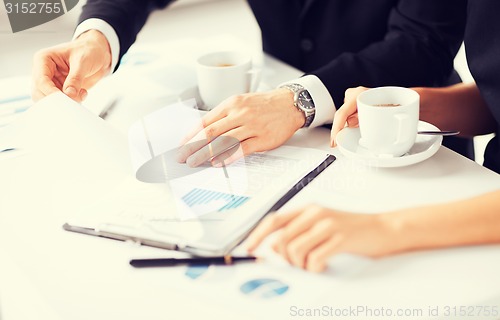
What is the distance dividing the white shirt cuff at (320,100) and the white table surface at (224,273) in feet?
0.55

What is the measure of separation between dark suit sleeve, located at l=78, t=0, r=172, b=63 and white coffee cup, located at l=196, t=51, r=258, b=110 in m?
0.25

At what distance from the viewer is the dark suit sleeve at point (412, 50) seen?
101cm

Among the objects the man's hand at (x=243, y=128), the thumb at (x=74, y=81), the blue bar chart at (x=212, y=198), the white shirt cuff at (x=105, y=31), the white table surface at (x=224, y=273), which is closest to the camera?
the white table surface at (x=224, y=273)

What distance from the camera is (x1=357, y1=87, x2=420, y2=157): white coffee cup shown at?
30.4 inches

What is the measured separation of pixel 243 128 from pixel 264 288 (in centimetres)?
33

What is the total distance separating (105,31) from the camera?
3.78ft

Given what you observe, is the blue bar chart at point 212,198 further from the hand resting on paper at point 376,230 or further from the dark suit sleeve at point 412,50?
the dark suit sleeve at point 412,50

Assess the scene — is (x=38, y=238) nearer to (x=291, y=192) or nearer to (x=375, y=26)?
(x=291, y=192)

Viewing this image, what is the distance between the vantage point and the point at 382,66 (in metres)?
1.03

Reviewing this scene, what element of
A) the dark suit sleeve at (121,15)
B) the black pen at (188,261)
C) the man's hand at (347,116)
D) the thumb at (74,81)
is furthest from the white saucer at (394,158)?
the dark suit sleeve at (121,15)

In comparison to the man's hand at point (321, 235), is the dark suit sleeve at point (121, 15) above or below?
above

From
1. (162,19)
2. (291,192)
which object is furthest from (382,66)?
(162,19)

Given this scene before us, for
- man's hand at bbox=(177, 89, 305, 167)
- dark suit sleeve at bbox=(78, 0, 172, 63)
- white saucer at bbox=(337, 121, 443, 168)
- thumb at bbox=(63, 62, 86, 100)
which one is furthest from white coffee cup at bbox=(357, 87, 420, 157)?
dark suit sleeve at bbox=(78, 0, 172, 63)

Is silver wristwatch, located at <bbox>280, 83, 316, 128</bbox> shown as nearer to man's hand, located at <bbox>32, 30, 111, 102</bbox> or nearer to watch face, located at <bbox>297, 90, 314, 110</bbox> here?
→ watch face, located at <bbox>297, 90, 314, 110</bbox>
